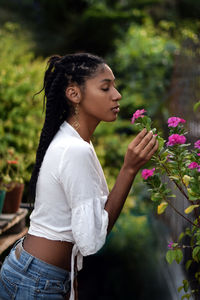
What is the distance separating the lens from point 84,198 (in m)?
1.67

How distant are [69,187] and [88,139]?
0.32 metres

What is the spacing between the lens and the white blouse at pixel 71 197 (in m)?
1.65

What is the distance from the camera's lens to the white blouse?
165 cm

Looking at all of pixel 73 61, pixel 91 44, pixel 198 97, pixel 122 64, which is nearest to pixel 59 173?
pixel 73 61

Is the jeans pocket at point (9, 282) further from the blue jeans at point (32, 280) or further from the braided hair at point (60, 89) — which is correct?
the braided hair at point (60, 89)

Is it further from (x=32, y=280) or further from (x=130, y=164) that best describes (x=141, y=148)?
(x=32, y=280)

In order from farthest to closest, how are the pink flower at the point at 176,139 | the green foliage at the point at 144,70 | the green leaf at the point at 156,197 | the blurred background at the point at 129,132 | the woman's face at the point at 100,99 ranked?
1. the green foliage at the point at 144,70
2. the blurred background at the point at 129,132
3. the woman's face at the point at 100,99
4. the green leaf at the point at 156,197
5. the pink flower at the point at 176,139

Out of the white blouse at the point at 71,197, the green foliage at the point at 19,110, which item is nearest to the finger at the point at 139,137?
the white blouse at the point at 71,197

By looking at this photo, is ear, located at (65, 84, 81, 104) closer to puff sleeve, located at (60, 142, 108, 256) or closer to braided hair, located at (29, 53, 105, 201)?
braided hair, located at (29, 53, 105, 201)

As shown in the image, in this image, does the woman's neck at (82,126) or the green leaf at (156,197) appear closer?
the green leaf at (156,197)

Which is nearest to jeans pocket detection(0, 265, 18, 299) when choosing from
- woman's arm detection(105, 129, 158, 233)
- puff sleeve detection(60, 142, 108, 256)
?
puff sleeve detection(60, 142, 108, 256)

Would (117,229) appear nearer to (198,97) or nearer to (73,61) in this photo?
(198,97)

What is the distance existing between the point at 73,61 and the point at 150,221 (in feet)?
12.2

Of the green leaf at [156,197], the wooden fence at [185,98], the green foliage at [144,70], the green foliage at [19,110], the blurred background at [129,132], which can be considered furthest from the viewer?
the green foliage at [144,70]
